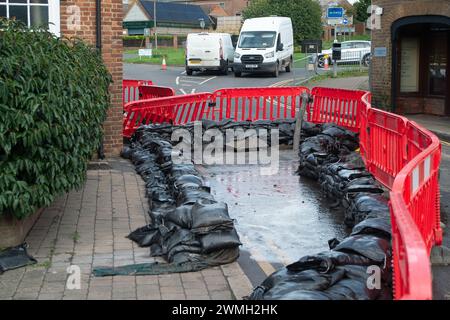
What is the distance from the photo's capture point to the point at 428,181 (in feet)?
22.3

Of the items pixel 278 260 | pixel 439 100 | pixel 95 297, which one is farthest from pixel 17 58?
pixel 439 100

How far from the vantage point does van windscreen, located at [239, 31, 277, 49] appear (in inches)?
1497

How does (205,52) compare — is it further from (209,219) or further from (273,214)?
(209,219)

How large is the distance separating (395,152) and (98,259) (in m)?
4.36

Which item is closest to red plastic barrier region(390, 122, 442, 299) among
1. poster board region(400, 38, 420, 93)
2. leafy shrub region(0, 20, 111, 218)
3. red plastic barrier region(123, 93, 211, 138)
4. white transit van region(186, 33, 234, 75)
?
leafy shrub region(0, 20, 111, 218)

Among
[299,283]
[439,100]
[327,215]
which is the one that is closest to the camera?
[299,283]

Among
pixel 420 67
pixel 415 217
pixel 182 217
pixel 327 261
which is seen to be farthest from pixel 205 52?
pixel 327 261

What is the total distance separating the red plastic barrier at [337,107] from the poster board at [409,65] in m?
4.07

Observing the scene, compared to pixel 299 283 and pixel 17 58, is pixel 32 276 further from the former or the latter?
pixel 299 283

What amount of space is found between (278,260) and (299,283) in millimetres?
2153

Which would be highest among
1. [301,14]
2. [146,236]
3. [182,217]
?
[301,14]

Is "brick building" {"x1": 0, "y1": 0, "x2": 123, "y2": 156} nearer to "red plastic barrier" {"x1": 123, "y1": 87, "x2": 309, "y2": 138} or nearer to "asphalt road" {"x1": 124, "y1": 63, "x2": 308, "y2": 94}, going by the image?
"red plastic barrier" {"x1": 123, "y1": 87, "x2": 309, "y2": 138}

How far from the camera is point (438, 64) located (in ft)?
65.1

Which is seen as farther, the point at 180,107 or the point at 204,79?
the point at 204,79
